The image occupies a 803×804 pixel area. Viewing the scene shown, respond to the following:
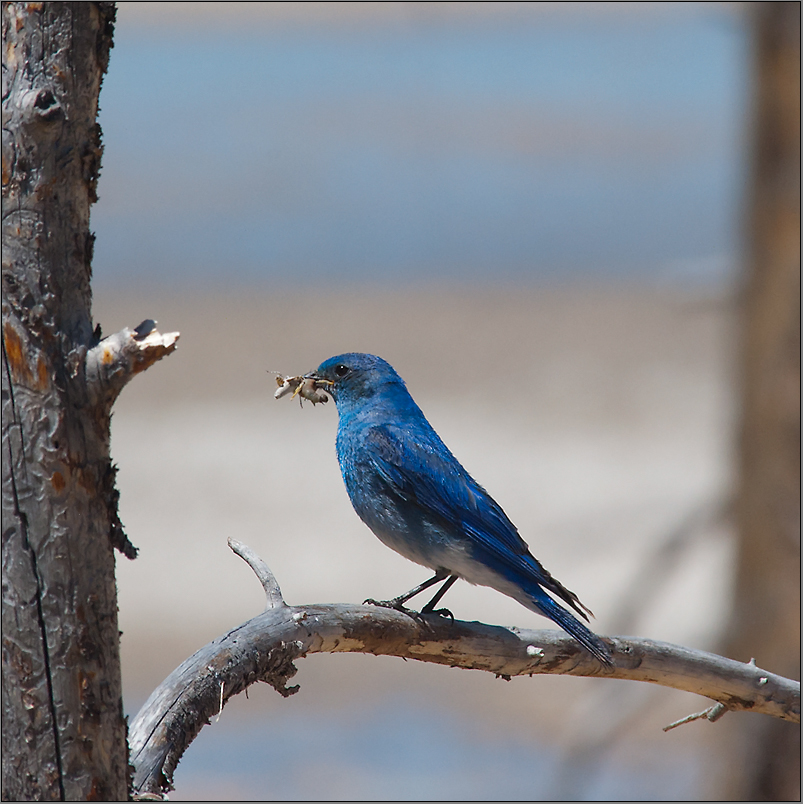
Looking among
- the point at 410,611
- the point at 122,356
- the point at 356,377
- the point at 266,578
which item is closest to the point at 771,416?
the point at 356,377

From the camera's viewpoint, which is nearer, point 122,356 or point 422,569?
point 122,356

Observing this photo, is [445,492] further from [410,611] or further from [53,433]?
[53,433]

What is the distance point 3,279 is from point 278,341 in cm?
1538

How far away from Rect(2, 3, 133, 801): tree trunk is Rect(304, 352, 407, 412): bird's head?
1.35 metres

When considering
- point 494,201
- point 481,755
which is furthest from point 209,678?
point 494,201

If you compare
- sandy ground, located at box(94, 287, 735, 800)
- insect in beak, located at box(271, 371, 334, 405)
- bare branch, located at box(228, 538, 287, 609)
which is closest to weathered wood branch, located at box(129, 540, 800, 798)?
bare branch, located at box(228, 538, 287, 609)

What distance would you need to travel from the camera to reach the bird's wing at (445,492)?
3.44 metres

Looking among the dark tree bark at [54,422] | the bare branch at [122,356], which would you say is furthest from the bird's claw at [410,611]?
the bare branch at [122,356]

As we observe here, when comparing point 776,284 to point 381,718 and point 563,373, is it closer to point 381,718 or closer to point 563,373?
point 381,718

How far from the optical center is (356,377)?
3498 mm

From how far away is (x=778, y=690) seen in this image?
11.6ft

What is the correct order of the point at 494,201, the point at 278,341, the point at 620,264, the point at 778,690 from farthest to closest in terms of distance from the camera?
the point at 494,201
the point at 620,264
the point at 278,341
the point at 778,690

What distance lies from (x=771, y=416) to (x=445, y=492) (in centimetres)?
279

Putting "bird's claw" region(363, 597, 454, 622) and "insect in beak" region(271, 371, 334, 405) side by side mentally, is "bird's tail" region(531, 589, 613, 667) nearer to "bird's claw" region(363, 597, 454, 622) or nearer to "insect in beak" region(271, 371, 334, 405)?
"bird's claw" region(363, 597, 454, 622)
